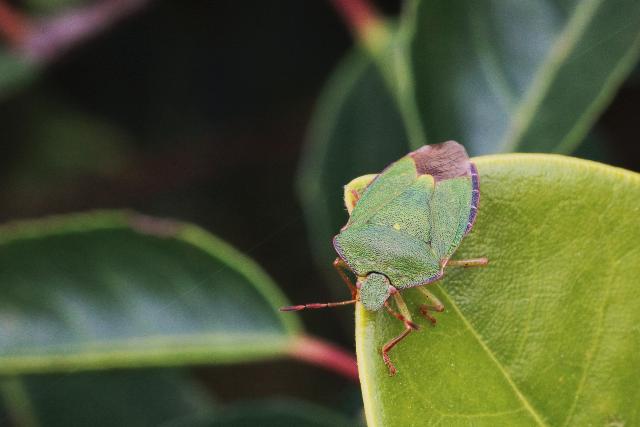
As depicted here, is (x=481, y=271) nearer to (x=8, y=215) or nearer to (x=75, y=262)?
(x=75, y=262)

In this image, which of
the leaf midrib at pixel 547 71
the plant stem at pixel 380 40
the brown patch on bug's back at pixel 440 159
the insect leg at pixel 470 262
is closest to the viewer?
the insect leg at pixel 470 262

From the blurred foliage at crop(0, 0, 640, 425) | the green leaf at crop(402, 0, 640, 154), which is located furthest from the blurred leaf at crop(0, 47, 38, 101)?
the green leaf at crop(402, 0, 640, 154)

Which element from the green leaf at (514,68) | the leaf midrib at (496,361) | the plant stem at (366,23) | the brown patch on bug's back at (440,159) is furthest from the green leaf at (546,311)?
the plant stem at (366,23)

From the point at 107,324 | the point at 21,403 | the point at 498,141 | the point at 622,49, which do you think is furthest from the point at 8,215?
the point at 622,49

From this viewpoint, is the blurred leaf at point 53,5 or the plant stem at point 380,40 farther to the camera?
the blurred leaf at point 53,5

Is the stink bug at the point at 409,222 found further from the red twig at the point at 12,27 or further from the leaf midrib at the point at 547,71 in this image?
the red twig at the point at 12,27

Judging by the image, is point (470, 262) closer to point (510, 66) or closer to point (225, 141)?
point (510, 66)

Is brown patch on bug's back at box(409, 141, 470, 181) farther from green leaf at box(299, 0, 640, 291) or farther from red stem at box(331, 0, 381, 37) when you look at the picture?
red stem at box(331, 0, 381, 37)
